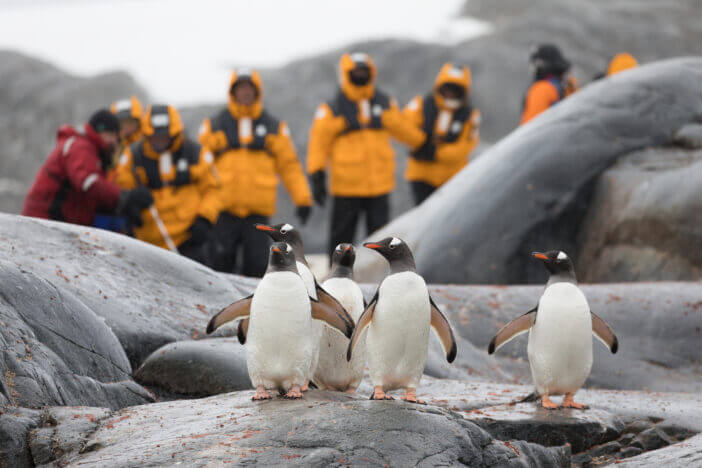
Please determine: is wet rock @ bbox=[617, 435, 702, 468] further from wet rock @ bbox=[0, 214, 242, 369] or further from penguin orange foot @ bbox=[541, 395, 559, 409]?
wet rock @ bbox=[0, 214, 242, 369]

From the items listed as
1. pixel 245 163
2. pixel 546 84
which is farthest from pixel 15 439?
pixel 546 84

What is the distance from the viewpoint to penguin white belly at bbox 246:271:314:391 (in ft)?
13.6

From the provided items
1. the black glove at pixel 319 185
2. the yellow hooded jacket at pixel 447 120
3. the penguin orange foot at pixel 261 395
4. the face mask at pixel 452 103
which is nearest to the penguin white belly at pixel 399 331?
the penguin orange foot at pixel 261 395

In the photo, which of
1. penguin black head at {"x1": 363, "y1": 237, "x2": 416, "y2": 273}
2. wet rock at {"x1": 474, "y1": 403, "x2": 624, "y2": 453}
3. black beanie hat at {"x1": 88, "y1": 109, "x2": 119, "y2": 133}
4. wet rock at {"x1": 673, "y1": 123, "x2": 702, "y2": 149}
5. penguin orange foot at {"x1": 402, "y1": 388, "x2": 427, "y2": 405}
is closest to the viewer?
penguin orange foot at {"x1": 402, "y1": 388, "x2": 427, "y2": 405}

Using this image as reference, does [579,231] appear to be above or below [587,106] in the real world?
below

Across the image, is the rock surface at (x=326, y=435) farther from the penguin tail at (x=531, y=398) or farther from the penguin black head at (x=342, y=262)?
the penguin black head at (x=342, y=262)

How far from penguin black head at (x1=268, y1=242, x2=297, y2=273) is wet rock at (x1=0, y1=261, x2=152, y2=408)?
1.02 metres

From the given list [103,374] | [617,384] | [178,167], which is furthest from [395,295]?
[178,167]

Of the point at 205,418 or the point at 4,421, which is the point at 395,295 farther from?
the point at 4,421

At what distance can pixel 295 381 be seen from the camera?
13.8 ft

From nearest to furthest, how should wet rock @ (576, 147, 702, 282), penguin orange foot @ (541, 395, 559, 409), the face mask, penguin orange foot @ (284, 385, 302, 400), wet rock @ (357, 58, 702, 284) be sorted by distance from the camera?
penguin orange foot @ (284, 385, 302, 400), penguin orange foot @ (541, 395, 559, 409), wet rock @ (576, 147, 702, 282), wet rock @ (357, 58, 702, 284), the face mask

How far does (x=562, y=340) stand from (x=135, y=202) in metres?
4.45

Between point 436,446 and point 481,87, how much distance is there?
14749 mm

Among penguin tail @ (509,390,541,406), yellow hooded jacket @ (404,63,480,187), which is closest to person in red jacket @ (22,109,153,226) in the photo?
yellow hooded jacket @ (404,63,480,187)
